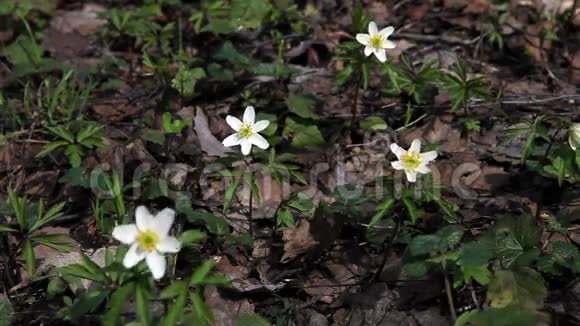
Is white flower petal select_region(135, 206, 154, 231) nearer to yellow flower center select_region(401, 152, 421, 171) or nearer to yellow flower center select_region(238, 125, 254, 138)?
yellow flower center select_region(238, 125, 254, 138)

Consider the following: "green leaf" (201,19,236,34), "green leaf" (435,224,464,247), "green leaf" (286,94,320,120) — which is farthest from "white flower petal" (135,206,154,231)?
"green leaf" (201,19,236,34)

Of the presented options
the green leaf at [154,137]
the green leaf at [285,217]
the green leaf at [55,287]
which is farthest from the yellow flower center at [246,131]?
the green leaf at [55,287]

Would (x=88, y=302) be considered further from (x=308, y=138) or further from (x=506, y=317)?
(x=308, y=138)

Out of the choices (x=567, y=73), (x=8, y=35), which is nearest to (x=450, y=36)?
(x=567, y=73)

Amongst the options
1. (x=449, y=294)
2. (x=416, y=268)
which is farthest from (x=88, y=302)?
(x=449, y=294)

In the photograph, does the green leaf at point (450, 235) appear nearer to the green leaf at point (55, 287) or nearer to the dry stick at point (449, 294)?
the dry stick at point (449, 294)

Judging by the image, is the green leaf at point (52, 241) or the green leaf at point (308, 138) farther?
the green leaf at point (308, 138)

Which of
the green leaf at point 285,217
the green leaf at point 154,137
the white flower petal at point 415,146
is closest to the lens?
the white flower petal at point 415,146
